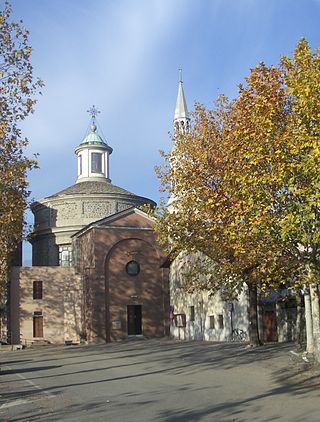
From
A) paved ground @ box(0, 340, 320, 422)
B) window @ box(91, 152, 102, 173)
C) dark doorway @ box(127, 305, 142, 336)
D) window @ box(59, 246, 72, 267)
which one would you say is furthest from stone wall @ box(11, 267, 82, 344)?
paved ground @ box(0, 340, 320, 422)

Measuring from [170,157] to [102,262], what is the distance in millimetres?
21927

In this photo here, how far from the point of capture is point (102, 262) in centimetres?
4841

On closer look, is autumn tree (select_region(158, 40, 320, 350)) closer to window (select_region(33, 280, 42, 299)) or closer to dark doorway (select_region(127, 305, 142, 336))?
dark doorway (select_region(127, 305, 142, 336))

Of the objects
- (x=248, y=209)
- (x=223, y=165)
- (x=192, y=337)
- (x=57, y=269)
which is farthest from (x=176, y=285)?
(x=248, y=209)

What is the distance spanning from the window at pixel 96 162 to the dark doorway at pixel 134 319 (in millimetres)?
19296

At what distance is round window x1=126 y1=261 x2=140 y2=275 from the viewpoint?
49719 mm

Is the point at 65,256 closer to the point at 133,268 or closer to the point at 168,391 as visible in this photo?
the point at 133,268

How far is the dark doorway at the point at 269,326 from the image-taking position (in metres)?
35.5

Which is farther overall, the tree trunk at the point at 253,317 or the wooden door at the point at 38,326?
the wooden door at the point at 38,326

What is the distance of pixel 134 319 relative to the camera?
162ft

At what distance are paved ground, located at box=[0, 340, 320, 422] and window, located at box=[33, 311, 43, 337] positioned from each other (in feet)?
74.6

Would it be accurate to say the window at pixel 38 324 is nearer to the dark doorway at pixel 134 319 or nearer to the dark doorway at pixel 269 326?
the dark doorway at pixel 134 319

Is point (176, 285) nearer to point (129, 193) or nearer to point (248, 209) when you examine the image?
point (129, 193)

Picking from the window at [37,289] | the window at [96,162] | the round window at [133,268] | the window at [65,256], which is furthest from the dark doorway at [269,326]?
the window at [96,162]
